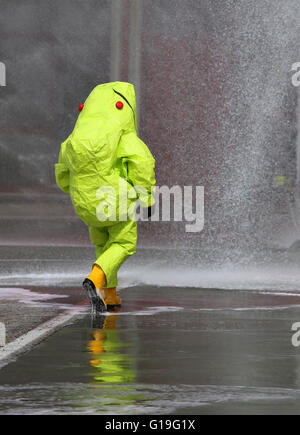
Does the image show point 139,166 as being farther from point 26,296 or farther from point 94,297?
point 26,296

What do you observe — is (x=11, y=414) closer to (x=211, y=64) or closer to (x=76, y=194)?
(x=76, y=194)

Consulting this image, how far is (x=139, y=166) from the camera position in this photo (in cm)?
978

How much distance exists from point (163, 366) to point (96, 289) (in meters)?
2.71

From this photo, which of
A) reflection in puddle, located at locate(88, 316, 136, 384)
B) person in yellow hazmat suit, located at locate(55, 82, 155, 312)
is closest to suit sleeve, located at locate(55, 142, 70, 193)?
person in yellow hazmat suit, located at locate(55, 82, 155, 312)

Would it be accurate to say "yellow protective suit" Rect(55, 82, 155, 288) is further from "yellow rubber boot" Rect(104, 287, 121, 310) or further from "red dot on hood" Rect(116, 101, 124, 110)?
"yellow rubber boot" Rect(104, 287, 121, 310)

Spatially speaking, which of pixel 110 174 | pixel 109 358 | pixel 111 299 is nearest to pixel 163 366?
pixel 109 358

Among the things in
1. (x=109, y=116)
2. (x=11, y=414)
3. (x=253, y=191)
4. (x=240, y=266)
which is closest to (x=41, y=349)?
(x=11, y=414)

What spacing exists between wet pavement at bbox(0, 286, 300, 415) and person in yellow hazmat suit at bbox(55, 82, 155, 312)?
1.41ft

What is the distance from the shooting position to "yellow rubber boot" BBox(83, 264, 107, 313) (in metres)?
9.74

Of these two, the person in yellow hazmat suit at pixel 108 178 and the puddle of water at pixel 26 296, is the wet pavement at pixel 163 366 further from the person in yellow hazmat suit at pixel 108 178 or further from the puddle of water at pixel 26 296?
the puddle of water at pixel 26 296

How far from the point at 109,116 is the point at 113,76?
14.2m

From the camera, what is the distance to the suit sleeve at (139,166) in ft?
32.1

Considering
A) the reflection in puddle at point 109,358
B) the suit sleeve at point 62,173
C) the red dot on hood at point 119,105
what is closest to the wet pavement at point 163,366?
the reflection in puddle at point 109,358

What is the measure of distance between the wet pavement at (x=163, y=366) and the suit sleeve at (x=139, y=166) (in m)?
0.91
